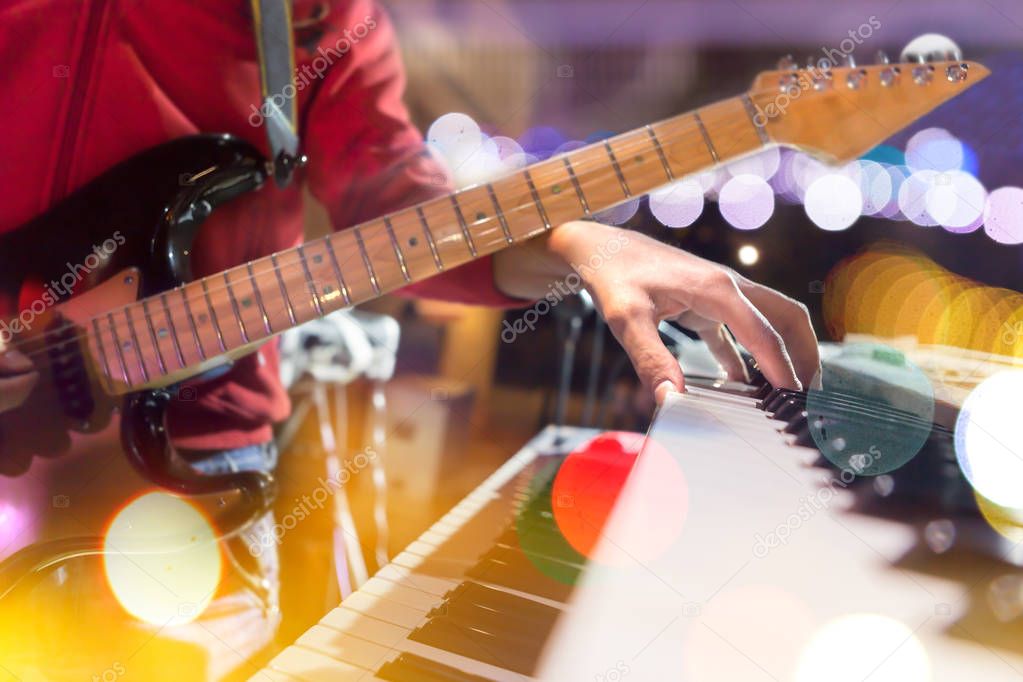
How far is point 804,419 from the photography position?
15.7 inches

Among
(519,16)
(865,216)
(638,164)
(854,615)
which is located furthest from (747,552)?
(519,16)

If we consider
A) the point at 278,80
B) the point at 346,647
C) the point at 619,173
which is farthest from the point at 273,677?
the point at 278,80

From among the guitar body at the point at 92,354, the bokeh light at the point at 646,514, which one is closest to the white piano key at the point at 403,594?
the bokeh light at the point at 646,514

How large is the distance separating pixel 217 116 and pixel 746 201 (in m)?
0.55

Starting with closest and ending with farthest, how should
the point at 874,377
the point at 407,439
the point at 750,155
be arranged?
the point at 874,377, the point at 750,155, the point at 407,439

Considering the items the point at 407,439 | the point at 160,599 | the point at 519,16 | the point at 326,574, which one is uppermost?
the point at 519,16

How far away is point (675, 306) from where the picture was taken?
19.1 inches

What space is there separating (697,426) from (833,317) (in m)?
0.20

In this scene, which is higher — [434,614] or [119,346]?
[119,346]

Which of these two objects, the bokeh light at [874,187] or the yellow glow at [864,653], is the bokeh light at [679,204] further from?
the yellow glow at [864,653]

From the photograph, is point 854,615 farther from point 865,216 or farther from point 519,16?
point 519,16

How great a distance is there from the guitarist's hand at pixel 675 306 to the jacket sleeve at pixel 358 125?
21 cm

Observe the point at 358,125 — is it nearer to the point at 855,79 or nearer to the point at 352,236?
the point at 352,236
